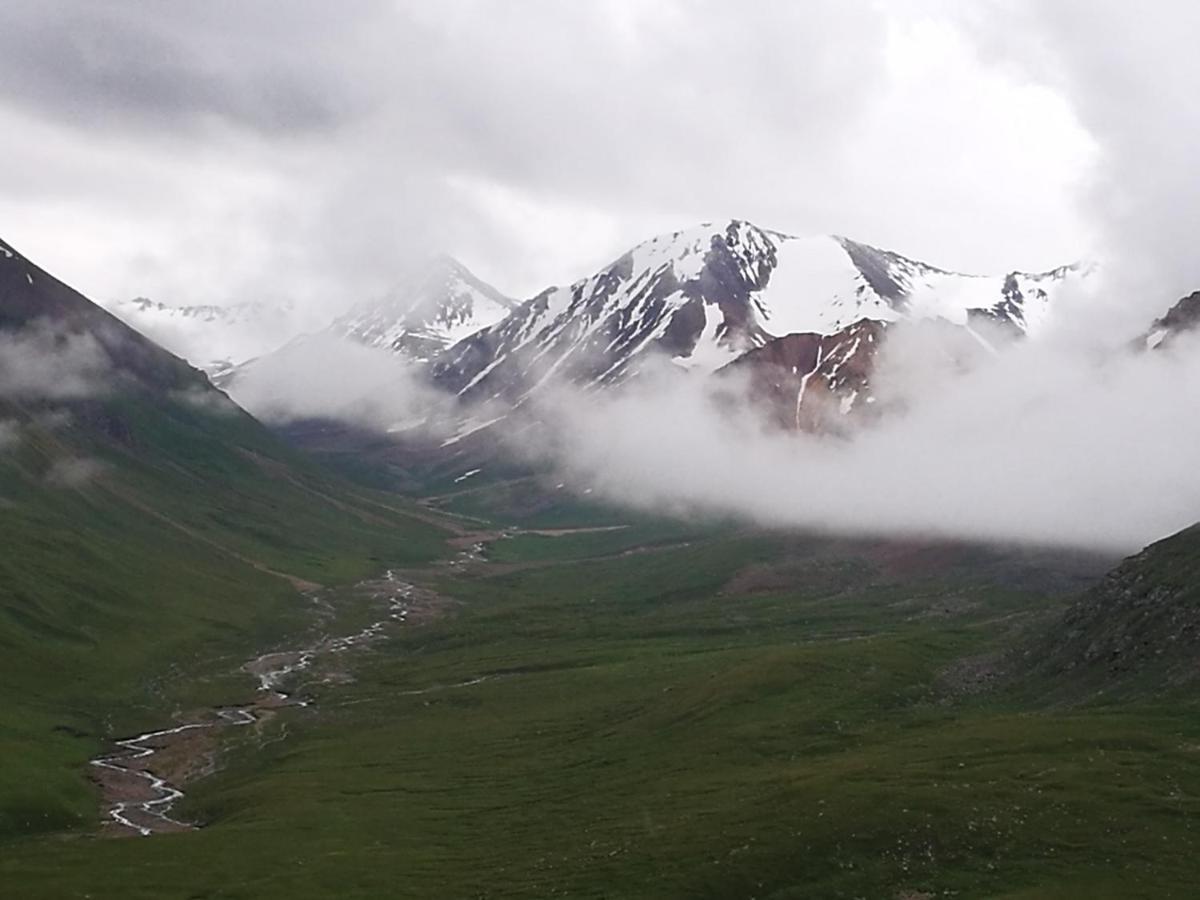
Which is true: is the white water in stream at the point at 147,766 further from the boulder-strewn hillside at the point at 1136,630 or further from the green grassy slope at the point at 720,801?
the boulder-strewn hillside at the point at 1136,630

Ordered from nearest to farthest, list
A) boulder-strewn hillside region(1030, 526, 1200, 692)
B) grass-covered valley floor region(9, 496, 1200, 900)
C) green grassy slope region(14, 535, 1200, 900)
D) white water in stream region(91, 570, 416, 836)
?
green grassy slope region(14, 535, 1200, 900) → grass-covered valley floor region(9, 496, 1200, 900) → boulder-strewn hillside region(1030, 526, 1200, 692) → white water in stream region(91, 570, 416, 836)

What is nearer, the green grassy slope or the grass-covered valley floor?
the green grassy slope

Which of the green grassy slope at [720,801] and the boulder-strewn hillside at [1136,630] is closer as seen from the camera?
the green grassy slope at [720,801]

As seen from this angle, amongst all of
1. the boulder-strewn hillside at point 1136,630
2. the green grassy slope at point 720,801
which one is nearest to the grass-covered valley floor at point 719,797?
the green grassy slope at point 720,801

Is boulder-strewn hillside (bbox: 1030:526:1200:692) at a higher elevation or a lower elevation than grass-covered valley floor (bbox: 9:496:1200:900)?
higher

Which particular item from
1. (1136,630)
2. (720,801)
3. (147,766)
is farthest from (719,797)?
(147,766)

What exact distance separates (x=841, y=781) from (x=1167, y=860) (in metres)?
28.4

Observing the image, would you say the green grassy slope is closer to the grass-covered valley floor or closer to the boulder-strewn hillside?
the grass-covered valley floor

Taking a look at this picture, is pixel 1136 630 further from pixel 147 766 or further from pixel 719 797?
pixel 147 766

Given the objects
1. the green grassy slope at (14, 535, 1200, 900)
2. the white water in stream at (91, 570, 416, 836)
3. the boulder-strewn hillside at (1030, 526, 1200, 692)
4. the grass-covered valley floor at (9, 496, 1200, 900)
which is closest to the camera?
the green grassy slope at (14, 535, 1200, 900)

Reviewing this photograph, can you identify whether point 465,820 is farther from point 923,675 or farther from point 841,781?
point 923,675

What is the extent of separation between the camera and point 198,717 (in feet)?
588

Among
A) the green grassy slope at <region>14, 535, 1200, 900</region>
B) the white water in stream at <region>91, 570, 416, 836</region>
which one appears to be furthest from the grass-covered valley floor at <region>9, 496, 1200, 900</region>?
the white water in stream at <region>91, 570, 416, 836</region>

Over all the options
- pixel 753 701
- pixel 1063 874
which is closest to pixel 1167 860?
pixel 1063 874
